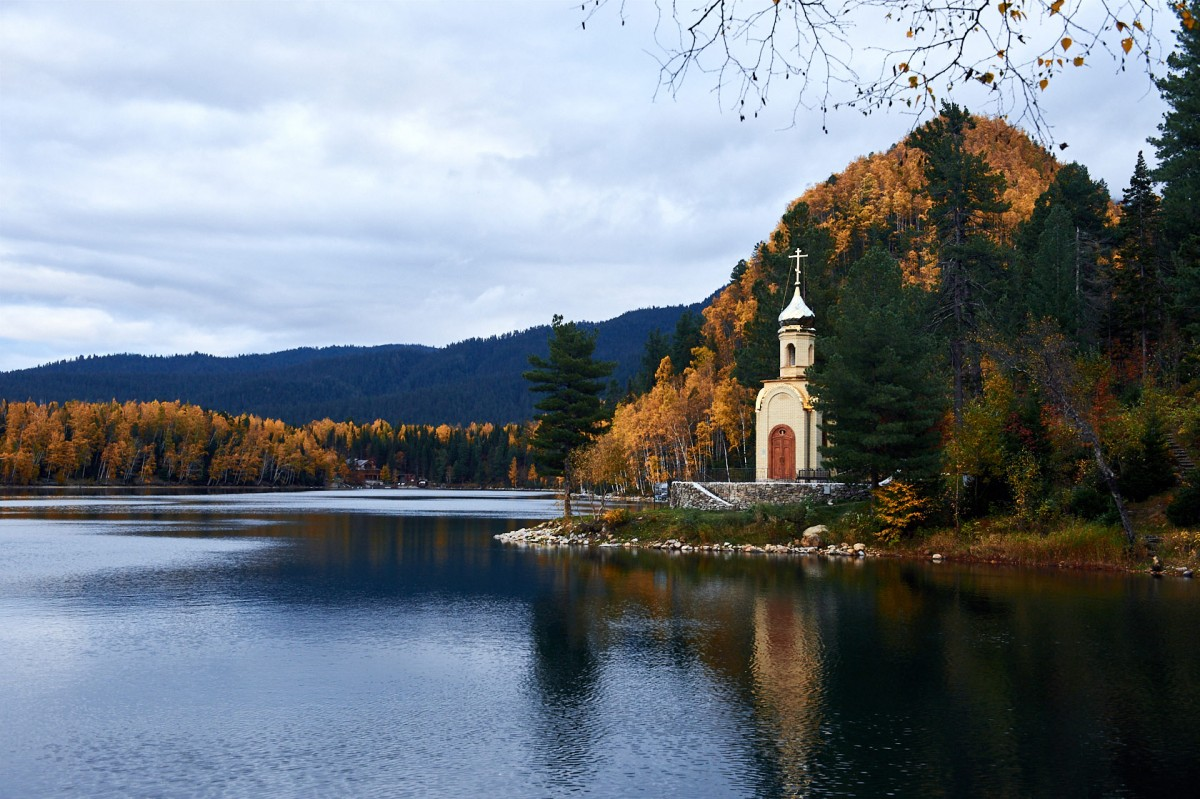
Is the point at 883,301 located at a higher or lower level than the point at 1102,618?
higher

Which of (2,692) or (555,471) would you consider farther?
(555,471)

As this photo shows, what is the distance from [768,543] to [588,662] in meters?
31.5

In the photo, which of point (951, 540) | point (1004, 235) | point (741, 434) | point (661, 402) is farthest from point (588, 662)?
point (1004, 235)

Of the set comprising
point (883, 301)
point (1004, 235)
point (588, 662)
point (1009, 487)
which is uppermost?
point (1004, 235)

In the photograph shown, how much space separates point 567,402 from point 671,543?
1581 centimetres

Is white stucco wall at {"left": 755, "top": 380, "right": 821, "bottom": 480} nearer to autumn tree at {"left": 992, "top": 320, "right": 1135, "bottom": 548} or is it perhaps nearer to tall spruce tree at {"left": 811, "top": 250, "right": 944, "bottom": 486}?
tall spruce tree at {"left": 811, "top": 250, "right": 944, "bottom": 486}

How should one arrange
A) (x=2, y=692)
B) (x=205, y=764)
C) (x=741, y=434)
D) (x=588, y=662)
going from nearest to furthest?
(x=205, y=764), (x=2, y=692), (x=588, y=662), (x=741, y=434)

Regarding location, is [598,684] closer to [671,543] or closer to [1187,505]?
[1187,505]

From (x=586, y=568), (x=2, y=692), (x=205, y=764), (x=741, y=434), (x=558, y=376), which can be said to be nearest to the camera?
(x=205, y=764)

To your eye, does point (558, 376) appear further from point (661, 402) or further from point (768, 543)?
point (661, 402)

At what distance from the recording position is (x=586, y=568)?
154 feet

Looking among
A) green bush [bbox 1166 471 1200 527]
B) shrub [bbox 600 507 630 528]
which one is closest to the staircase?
green bush [bbox 1166 471 1200 527]

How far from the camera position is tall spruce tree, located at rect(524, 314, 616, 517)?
6781cm

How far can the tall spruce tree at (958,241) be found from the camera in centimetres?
5512
